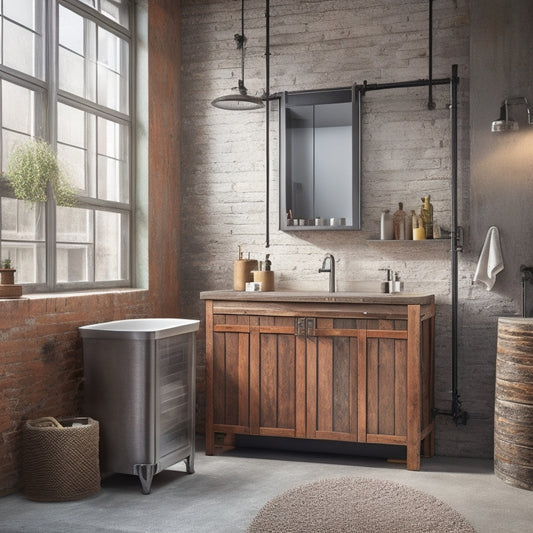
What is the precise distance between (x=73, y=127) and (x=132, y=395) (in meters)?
1.97

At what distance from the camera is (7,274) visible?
416cm

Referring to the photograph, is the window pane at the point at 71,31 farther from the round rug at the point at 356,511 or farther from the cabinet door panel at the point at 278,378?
the round rug at the point at 356,511

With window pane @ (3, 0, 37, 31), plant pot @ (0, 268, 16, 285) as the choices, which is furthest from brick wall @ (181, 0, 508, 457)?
plant pot @ (0, 268, 16, 285)

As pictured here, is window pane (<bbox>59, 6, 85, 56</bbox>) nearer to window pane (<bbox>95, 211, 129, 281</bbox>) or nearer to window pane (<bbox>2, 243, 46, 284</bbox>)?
window pane (<bbox>95, 211, 129, 281</bbox>)

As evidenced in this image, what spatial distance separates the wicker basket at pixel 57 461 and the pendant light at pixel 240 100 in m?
2.46

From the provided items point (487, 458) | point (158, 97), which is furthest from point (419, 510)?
point (158, 97)

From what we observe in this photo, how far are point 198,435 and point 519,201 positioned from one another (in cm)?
309

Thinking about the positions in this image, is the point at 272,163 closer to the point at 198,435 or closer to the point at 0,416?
the point at 198,435

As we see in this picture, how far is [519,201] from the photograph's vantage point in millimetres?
5230

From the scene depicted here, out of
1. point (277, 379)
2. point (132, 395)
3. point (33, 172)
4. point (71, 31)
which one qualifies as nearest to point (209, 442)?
point (277, 379)

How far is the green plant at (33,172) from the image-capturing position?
4.38 metres

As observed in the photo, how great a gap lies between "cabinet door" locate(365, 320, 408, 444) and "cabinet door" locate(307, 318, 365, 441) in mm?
74

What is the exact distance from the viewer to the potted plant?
13.6 feet

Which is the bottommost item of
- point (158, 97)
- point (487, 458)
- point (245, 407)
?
point (487, 458)
